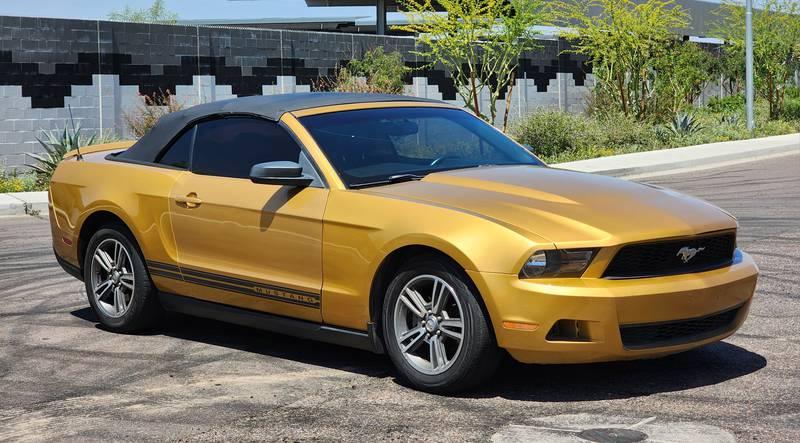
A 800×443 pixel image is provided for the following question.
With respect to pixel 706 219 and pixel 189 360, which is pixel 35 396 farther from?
pixel 706 219

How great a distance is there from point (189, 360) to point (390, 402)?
1.71m

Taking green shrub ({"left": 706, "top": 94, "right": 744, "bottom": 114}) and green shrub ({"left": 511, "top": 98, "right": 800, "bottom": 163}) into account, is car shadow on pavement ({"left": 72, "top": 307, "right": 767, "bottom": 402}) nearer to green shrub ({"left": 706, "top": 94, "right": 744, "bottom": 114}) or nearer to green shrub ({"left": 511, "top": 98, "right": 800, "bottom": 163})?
green shrub ({"left": 511, "top": 98, "right": 800, "bottom": 163})

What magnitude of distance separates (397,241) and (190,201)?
1.82m

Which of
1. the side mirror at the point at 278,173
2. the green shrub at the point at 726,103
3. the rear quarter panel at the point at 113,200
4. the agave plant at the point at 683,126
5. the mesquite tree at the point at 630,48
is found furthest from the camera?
the green shrub at the point at 726,103

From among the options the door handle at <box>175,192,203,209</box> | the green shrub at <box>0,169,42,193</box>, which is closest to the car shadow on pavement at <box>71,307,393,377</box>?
the door handle at <box>175,192,203,209</box>

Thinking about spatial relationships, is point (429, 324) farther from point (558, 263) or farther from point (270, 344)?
point (270, 344)

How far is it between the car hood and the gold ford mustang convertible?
1 cm

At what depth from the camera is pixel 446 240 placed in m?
6.13

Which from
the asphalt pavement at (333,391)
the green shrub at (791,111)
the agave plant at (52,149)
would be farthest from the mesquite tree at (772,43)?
the asphalt pavement at (333,391)

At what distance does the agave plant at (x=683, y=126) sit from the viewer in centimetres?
2863

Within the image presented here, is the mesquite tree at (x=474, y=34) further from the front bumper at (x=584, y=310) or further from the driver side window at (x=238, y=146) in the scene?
the front bumper at (x=584, y=310)

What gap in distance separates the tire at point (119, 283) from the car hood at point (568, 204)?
6.72 feet

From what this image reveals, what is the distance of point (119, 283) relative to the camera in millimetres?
8234

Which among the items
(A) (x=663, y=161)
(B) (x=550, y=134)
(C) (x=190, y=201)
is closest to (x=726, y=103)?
(B) (x=550, y=134)
